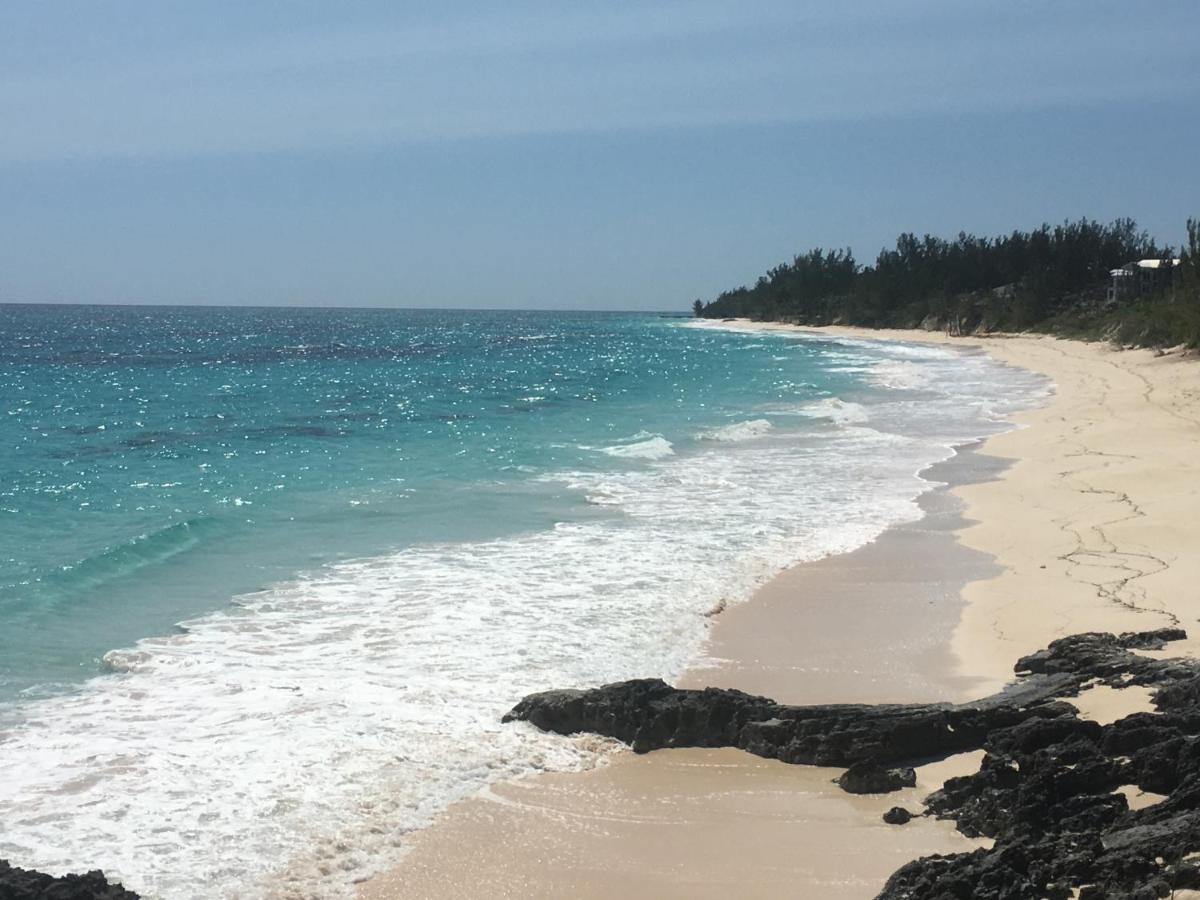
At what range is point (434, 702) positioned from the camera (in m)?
8.72

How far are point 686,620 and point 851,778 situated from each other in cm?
432

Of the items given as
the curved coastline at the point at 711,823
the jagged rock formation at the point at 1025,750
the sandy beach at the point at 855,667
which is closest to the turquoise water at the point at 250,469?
the curved coastline at the point at 711,823

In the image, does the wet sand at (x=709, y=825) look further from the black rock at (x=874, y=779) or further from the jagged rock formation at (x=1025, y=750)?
the jagged rock formation at (x=1025, y=750)

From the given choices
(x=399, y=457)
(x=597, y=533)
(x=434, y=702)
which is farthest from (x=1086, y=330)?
(x=434, y=702)

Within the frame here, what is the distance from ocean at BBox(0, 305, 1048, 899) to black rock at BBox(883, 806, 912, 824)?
211 cm

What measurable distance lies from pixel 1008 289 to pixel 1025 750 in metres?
91.3

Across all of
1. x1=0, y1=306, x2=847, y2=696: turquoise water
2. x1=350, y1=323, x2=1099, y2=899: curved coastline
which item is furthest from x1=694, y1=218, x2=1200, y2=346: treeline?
x1=350, y1=323, x2=1099, y2=899: curved coastline

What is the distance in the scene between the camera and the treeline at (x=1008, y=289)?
176 ft

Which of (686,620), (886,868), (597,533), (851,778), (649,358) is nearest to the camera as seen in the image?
(886,868)

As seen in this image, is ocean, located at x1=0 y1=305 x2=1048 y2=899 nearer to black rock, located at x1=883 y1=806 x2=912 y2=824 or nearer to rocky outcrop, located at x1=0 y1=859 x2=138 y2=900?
rocky outcrop, located at x1=0 y1=859 x2=138 y2=900

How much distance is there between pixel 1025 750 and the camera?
645cm

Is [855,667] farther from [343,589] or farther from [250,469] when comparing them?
[250,469]

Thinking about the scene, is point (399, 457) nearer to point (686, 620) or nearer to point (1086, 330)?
point (686, 620)

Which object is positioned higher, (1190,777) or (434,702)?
(1190,777)
